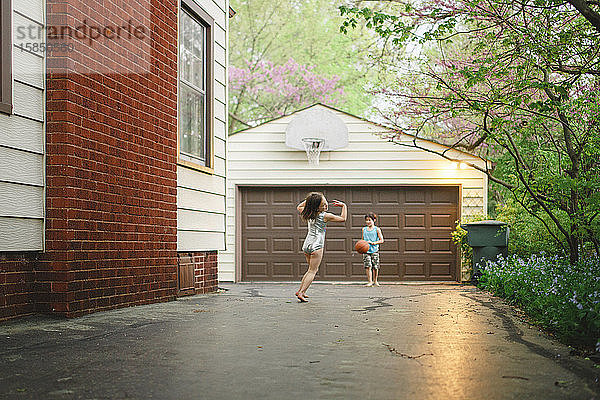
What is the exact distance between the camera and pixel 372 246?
16.7 metres

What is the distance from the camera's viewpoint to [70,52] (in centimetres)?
756

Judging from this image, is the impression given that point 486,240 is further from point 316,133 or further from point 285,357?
point 285,357

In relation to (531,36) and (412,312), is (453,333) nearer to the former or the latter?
(412,312)

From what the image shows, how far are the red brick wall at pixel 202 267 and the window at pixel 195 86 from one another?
4.60 ft

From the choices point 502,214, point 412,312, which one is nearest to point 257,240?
point 502,214

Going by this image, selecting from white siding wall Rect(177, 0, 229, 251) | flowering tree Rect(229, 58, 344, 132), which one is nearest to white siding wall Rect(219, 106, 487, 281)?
white siding wall Rect(177, 0, 229, 251)

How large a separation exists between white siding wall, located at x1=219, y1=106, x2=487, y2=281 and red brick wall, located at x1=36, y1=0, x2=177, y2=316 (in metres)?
8.05

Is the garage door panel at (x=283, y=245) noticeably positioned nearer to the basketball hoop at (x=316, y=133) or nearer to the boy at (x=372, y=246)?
the basketball hoop at (x=316, y=133)

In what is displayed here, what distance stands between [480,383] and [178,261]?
707cm

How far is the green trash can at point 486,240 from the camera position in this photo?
15969mm

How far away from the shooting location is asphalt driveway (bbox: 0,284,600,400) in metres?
4.17

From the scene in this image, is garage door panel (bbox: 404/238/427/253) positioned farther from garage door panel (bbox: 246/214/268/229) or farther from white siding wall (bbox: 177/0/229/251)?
white siding wall (bbox: 177/0/229/251)

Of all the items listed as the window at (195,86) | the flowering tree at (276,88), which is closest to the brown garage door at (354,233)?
the window at (195,86)

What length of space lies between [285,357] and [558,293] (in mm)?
3581
